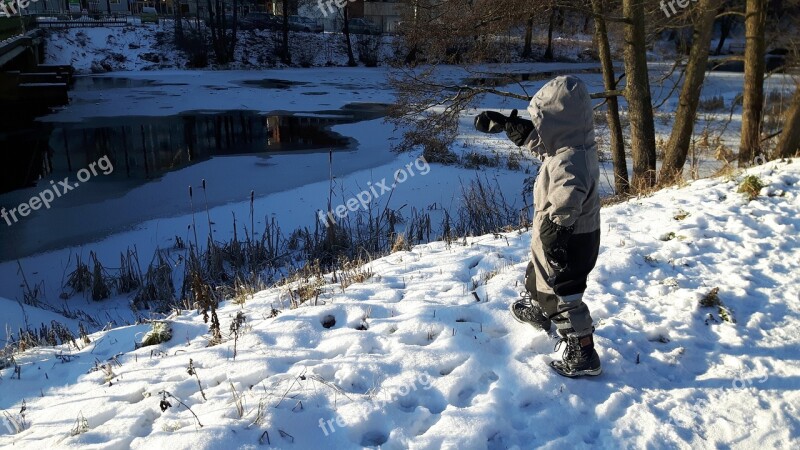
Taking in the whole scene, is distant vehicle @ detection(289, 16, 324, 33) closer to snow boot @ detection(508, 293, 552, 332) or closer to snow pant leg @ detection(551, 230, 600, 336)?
snow boot @ detection(508, 293, 552, 332)

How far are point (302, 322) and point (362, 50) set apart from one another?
131 ft

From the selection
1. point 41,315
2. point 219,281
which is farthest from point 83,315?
point 219,281

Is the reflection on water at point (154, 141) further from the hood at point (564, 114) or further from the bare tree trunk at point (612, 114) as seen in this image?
the hood at point (564, 114)

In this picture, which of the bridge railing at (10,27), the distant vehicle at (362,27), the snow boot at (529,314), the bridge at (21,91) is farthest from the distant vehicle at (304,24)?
the snow boot at (529,314)

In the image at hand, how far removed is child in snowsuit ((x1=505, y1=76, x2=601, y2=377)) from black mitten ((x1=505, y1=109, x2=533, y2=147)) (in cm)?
23

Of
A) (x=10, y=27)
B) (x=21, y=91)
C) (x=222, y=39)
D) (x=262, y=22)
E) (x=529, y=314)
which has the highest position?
(x=262, y=22)

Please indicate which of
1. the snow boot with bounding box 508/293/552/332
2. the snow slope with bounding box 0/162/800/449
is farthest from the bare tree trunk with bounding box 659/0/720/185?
the snow boot with bounding box 508/293/552/332

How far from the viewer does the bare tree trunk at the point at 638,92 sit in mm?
9594

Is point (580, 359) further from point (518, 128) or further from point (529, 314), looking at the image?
point (518, 128)

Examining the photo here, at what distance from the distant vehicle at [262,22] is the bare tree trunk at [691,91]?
123 feet

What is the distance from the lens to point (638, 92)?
9773mm

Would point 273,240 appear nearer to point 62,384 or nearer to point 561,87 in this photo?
point 62,384

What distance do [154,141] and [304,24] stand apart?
3379cm

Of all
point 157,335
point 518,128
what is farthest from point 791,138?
point 157,335
